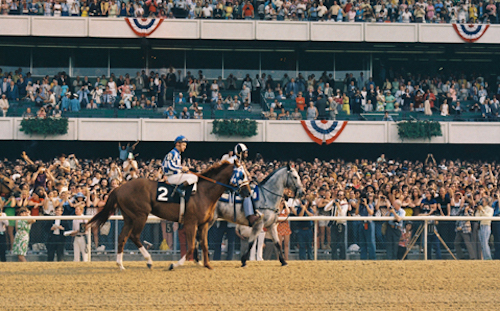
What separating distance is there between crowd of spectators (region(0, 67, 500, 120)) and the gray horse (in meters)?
15.5

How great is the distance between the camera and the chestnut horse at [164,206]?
33.1ft

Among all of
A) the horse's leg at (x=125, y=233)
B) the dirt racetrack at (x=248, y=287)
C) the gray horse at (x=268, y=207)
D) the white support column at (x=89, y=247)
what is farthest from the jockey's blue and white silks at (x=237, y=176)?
the white support column at (x=89, y=247)

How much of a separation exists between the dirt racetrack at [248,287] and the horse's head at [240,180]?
1.31 m

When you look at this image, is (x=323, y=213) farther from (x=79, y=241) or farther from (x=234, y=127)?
(x=234, y=127)

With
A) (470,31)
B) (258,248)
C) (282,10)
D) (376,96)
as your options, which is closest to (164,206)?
(258,248)

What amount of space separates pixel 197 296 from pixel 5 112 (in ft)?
64.4

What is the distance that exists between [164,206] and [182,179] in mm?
525

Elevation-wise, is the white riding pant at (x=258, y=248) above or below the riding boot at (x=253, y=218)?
below

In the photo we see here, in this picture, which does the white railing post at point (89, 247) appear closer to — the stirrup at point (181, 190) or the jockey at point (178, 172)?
the jockey at point (178, 172)

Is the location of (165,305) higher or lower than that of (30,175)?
lower

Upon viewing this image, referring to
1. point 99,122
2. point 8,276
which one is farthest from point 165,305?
point 99,122

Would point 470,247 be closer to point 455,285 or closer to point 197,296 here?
point 455,285

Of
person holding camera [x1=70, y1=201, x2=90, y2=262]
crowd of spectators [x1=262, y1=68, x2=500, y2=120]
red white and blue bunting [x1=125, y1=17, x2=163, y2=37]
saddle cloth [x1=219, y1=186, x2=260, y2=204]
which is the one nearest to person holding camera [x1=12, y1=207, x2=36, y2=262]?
person holding camera [x1=70, y1=201, x2=90, y2=262]

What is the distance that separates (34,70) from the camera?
100 feet
